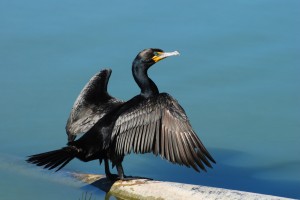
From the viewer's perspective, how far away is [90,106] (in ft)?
26.4

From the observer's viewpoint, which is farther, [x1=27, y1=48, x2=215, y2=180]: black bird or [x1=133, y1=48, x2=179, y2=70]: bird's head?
[x1=133, y1=48, x2=179, y2=70]: bird's head

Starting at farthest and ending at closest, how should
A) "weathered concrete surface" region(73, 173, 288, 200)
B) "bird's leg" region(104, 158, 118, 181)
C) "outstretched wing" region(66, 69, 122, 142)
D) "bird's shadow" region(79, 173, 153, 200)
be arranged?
"outstretched wing" region(66, 69, 122, 142)
"bird's leg" region(104, 158, 118, 181)
"bird's shadow" region(79, 173, 153, 200)
"weathered concrete surface" region(73, 173, 288, 200)

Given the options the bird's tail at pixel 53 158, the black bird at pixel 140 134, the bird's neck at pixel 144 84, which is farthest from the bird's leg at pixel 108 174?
the bird's neck at pixel 144 84

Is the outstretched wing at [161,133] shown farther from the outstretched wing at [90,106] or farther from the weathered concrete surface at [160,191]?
the outstretched wing at [90,106]

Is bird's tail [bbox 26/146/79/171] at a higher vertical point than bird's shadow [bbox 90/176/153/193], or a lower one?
higher

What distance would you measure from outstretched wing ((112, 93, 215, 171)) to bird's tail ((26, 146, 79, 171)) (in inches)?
15.4

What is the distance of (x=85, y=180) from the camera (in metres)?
7.78

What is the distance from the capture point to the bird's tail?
702 cm

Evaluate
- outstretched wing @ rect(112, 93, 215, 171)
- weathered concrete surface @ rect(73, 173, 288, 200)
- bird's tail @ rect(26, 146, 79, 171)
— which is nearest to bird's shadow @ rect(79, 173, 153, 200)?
weathered concrete surface @ rect(73, 173, 288, 200)

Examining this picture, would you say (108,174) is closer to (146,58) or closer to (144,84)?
(144,84)

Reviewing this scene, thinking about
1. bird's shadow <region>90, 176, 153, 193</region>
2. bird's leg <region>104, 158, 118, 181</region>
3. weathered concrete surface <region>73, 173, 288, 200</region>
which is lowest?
weathered concrete surface <region>73, 173, 288, 200</region>

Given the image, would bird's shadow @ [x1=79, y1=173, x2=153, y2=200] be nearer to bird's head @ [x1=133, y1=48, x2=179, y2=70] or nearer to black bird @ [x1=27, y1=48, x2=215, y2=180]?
black bird @ [x1=27, y1=48, x2=215, y2=180]

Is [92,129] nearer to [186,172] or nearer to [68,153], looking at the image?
[68,153]

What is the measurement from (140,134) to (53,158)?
693mm
